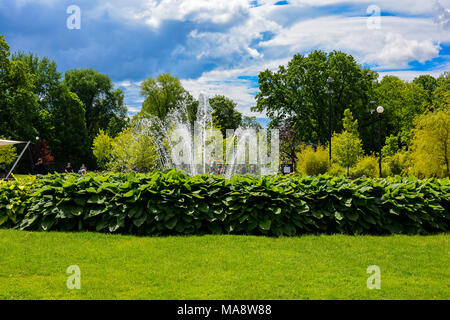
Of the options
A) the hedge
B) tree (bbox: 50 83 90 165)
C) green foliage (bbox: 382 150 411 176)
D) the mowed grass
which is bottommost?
the mowed grass

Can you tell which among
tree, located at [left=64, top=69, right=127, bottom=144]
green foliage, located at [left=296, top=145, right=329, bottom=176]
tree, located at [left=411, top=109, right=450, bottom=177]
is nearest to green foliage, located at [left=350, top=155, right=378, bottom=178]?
green foliage, located at [left=296, top=145, right=329, bottom=176]

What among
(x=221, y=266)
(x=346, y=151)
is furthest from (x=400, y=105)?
(x=221, y=266)

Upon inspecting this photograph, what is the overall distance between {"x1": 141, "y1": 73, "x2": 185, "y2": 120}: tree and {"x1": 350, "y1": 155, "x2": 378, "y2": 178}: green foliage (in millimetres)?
30626

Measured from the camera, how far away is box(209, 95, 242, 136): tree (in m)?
65.1

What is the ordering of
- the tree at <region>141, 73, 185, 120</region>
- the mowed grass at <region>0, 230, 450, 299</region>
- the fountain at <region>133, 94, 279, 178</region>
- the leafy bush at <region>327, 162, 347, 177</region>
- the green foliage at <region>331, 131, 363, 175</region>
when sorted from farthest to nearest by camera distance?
the tree at <region>141, 73, 185, 120</region> < the green foliage at <region>331, 131, 363, 175</region> < the leafy bush at <region>327, 162, 347, 177</region> < the fountain at <region>133, 94, 279, 178</region> < the mowed grass at <region>0, 230, 450, 299</region>

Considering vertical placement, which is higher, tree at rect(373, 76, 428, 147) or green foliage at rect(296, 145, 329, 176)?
tree at rect(373, 76, 428, 147)

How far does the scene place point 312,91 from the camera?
38.8 metres

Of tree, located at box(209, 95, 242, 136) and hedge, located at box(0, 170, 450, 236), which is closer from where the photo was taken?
hedge, located at box(0, 170, 450, 236)

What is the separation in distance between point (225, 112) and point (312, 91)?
2932 centimetres

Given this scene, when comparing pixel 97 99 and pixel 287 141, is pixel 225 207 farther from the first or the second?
pixel 97 99

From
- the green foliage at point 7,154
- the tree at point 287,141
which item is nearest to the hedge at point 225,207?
the green foliage at point 7,154

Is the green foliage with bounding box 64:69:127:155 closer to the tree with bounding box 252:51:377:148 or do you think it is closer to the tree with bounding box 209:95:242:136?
the tree with bounding box 209:95:242:136

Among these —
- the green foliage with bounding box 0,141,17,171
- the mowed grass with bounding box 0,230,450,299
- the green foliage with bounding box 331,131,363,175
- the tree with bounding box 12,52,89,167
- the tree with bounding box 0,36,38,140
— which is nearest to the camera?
the mowed grass with bounding box 0,230,450,299

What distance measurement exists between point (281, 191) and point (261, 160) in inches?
968
